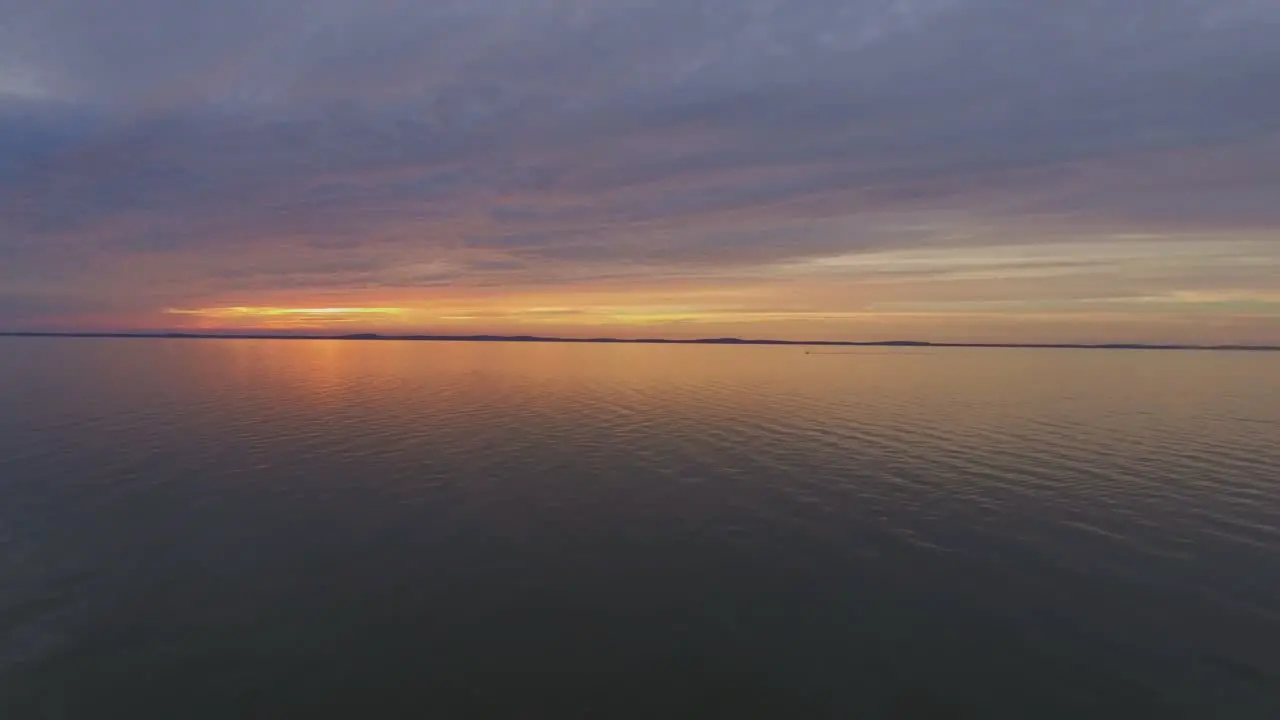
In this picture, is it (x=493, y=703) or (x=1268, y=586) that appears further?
(x=1268, y=586)

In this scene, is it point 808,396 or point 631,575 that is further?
point 808,396

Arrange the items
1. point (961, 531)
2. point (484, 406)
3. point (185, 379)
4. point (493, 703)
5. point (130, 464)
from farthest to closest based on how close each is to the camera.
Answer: point (185, 379), point (484, 406), point (130, 464), point (961, 531), point (493, 703)

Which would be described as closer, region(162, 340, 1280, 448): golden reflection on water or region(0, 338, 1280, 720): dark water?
region(0, 338, 1280, 720): dark water

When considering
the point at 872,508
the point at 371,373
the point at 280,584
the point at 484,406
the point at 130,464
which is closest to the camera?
the point at 280,584

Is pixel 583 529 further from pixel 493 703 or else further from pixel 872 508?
pixel 872 508

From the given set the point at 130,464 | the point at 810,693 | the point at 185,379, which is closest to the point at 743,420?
the point at 810,693

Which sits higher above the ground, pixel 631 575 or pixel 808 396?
pixel 808 396

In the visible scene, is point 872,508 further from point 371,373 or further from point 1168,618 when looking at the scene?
point 371,373

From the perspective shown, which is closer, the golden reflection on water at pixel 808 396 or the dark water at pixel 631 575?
the dark water at pixel 631 575
